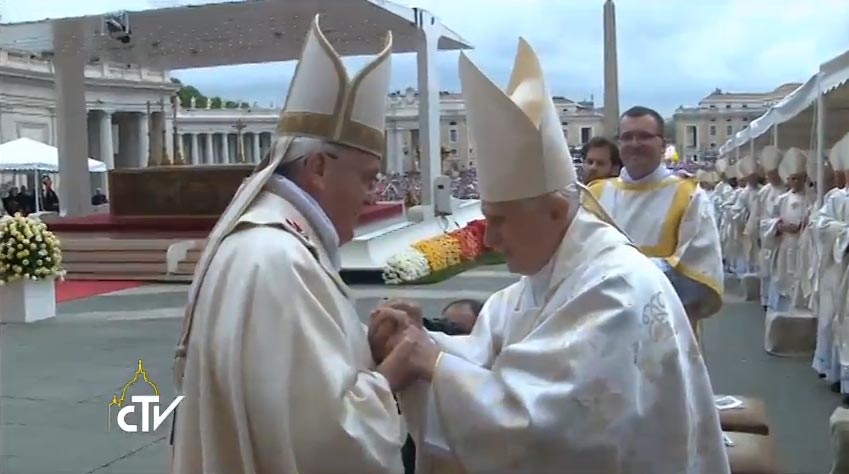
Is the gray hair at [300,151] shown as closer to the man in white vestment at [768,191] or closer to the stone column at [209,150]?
the man in white vestment at [768,191]

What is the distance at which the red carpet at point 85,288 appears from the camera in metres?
13.8

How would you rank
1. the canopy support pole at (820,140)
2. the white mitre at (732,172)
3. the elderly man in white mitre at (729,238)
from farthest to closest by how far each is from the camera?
the white mitre at (732,172) → the elderly man in white mitre at (729,238) → the canopy support pole at (820,140)

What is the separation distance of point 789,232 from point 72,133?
16879 mm

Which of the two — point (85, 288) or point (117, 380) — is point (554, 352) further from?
point (85, 288)

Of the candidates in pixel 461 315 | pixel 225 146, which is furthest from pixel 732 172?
pixel 225 146

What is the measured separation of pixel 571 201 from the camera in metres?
2.21

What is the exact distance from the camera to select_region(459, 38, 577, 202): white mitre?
2133 mm

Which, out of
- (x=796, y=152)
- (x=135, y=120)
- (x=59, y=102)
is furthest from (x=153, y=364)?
(x=135, y=120)

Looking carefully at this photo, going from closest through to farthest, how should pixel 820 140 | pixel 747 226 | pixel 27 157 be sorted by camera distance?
pixel 820 140
pixel 747 226
pixel 27 157

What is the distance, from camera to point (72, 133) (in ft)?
75.3

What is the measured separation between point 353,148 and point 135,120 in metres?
57.1

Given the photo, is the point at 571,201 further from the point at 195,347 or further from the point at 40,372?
the point at 40,372

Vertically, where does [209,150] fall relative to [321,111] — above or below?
above

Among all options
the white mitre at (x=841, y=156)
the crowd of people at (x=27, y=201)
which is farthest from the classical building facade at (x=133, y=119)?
the white mitre at (x=841, y=156)
